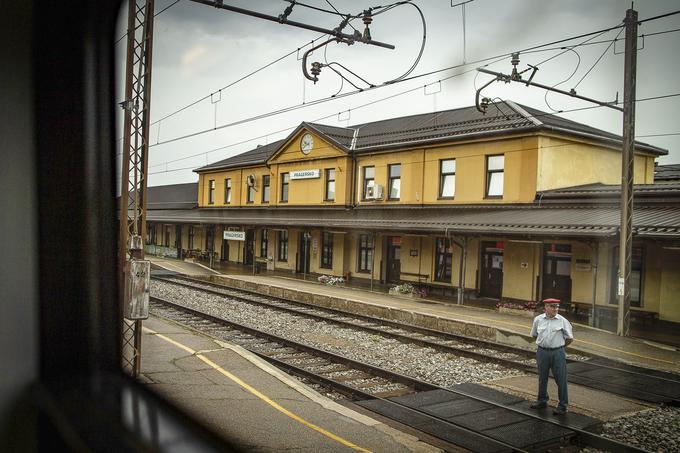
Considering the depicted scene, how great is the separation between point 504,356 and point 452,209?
255 inches

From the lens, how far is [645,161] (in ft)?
34.7

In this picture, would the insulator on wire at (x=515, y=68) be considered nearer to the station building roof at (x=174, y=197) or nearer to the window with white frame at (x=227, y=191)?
the station building roof at (x=174, y=197)

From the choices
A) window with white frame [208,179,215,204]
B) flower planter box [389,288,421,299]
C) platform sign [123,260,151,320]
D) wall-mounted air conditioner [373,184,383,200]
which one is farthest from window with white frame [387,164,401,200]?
platform sign [123,260,151,320]

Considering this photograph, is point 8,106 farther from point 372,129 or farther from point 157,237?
point 372,129

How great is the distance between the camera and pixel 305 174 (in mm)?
22391

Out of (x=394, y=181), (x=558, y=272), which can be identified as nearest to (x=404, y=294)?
(x=394, y=181)

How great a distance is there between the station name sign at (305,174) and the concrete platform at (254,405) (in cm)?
1436

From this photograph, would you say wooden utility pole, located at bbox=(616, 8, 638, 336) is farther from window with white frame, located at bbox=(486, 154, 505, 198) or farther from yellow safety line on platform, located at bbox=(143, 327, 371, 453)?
yellow safety line on platform, located at bbox=(143, 327, 371, 453)

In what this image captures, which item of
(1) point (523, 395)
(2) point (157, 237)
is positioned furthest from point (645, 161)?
(2) point (157, 237)

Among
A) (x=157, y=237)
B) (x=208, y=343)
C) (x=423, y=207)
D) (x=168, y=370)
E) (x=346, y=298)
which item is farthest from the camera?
(x=157, y=237)

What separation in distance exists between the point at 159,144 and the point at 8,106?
6417 mm

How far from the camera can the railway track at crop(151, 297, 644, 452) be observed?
501 cm

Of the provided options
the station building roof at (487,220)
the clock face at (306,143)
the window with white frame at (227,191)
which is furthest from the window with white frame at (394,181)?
the window with white frame at (227,191)

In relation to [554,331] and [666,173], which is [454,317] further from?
[554,331]
